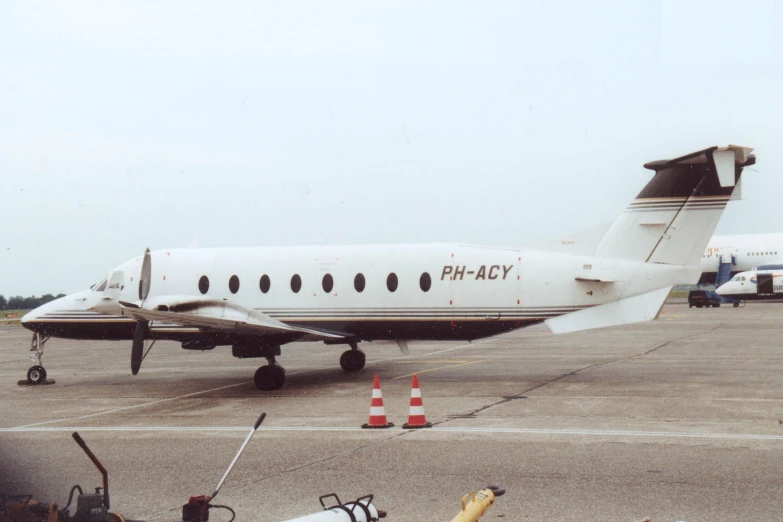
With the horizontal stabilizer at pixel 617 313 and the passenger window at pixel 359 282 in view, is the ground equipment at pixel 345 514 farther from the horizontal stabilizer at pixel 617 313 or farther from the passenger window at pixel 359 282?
the passenger window at pixel 359 282

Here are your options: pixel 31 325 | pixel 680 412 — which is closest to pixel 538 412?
pixel 680 412

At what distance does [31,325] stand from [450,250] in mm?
11172

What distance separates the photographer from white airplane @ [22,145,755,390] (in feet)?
49.6

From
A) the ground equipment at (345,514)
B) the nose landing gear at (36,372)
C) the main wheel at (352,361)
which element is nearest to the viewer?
the ground equipment at (345,514)

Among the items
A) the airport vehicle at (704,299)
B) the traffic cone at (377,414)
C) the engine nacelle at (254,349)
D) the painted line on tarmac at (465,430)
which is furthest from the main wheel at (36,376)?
the airport vehicle at (704,299)

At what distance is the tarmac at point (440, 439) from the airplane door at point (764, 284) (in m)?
41.2

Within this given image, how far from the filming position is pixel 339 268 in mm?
17391

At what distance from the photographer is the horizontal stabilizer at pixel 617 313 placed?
15.1 m

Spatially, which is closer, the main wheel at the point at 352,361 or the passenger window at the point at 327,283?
the passenger window at the point at 327,283

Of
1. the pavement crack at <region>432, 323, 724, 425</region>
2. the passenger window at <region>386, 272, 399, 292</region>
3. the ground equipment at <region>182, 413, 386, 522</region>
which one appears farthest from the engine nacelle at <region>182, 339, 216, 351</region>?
the ground equipment at <region>182, 413, 386, 522</region>

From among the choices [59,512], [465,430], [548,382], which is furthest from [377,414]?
[59,512]

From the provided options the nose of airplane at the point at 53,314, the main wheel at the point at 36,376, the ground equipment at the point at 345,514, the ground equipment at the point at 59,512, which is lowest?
the main wheel at the point at 36,376

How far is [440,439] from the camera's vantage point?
10117 mm

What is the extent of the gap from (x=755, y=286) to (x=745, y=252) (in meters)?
13.1
